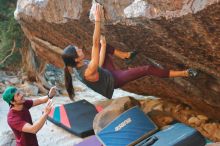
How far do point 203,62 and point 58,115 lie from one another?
3672 millimetres

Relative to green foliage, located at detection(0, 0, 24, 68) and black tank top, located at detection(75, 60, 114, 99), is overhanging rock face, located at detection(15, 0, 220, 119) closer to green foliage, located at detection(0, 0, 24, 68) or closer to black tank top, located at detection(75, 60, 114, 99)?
black tank top, located at detection(75, 60, 114, 99)

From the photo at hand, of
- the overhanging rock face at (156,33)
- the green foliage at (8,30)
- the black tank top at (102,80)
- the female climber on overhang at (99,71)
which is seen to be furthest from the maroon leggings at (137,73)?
the green foliage at (8,30)

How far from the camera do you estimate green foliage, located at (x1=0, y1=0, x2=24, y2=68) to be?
10.5m

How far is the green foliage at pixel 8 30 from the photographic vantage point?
1046cm

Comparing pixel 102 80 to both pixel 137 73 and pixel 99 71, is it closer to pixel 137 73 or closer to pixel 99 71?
pixel 99 71

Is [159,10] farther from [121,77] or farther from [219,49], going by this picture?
[121,77]

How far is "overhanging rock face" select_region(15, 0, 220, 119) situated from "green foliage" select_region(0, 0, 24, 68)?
10.2ft

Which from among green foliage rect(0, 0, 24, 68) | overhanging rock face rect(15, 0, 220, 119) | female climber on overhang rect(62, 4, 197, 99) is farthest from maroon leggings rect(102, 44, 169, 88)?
green foliage rect(0, 0, 24, 68)

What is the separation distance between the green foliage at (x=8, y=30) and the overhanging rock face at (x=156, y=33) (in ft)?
10.2

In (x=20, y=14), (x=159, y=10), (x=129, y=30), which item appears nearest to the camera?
(x=159, y=10)

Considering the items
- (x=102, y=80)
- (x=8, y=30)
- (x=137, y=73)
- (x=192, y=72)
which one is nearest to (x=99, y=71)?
(x=102, y=80)

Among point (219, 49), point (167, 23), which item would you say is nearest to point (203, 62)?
point (219, 49)

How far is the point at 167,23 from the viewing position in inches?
149

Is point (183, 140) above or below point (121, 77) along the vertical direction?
below
